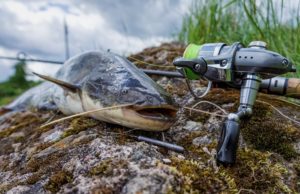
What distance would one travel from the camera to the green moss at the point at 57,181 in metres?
1.67

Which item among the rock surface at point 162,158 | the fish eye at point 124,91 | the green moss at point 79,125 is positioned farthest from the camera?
the green moss at point 79,125

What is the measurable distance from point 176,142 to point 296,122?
2.03ft

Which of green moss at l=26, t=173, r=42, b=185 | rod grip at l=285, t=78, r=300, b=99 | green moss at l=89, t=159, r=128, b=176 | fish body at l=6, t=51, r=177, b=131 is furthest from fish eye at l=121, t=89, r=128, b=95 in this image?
rod grip at l=285, t=78, r=300, b=99

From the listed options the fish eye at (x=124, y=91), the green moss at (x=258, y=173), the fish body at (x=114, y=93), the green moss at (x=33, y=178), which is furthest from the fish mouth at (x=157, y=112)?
the green moss at (x=33, y=178)

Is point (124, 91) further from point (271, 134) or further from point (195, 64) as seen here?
point (271, 134)

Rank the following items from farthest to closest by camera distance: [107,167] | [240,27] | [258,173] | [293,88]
Answer: [240,27]
[293,88]
[258,173]
[107,167]

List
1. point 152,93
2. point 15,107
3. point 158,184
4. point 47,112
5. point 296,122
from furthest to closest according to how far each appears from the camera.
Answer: point 15,107 → point 47,112 → point 296,122 → point 152,93 → point 158,184

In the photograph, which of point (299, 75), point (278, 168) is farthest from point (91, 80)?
point (299, 75)

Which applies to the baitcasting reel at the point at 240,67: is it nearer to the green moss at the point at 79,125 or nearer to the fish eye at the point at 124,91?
the fish eye at the point at 124,91

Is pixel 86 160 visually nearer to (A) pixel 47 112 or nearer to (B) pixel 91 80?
(B) pixel 91 80

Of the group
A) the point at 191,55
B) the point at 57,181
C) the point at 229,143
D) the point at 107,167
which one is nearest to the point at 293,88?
the point at 191,55

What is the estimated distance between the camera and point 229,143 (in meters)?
1.72

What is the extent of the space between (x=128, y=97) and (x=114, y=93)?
0.37 feet

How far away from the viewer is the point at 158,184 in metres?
1.52
